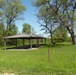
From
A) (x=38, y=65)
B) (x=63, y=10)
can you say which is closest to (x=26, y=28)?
(x=63, y=10)

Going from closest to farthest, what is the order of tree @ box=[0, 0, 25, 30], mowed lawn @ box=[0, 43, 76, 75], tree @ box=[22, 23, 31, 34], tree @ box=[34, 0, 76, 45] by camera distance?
mowed lawn @ box=[0, 43, 76, 75] < tree @ box=[34, 0, 76, 45] < tree @ box=[0, 0, 25, 30] < tree @ box=[22, 23, 31, 34]

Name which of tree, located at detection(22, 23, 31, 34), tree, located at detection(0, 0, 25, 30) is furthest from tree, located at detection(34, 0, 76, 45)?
tree, located at detection(22, 23, 31, 34)

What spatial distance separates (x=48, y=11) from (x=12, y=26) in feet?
55.3

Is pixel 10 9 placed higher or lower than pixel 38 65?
higher

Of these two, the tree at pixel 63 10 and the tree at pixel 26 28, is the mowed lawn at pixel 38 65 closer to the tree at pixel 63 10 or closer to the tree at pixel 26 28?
the tree at pixel 63 10

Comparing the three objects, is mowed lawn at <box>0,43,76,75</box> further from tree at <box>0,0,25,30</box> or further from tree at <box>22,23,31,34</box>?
tree at <box>22,23,31,34</box>

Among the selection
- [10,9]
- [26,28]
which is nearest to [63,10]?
[10,9]

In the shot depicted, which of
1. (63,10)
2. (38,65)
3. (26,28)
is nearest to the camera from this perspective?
(38,65)

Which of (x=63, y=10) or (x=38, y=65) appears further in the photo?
(x=63, y=10)

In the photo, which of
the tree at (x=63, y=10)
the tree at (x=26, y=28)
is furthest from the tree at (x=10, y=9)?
the tree at (x=26, y=28)

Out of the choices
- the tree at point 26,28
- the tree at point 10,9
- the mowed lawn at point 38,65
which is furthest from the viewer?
the tree at point 26,28

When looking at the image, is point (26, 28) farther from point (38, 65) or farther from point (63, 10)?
point (38, 65)

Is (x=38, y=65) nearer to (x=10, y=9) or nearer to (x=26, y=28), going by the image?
(x=10, y=9)

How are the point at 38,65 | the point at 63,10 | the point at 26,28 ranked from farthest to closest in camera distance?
the point at 26,28 < the point at 63,10 < the point at 38,65
